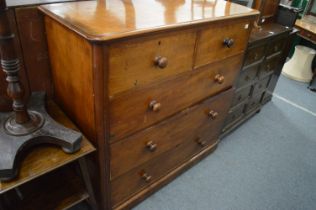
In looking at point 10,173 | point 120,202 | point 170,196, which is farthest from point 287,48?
point 10,173

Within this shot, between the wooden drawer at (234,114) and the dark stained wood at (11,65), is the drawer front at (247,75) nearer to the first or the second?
the wooden drawer at (234,114)

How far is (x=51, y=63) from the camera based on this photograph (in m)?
1.14

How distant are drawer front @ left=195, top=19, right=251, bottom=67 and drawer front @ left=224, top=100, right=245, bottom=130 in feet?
2.04

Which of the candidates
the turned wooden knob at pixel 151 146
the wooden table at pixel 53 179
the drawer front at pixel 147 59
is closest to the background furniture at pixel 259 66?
the drawer front at pixel 147 59

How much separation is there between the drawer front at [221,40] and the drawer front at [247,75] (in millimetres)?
355

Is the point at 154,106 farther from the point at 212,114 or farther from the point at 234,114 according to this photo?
the point at 234,114

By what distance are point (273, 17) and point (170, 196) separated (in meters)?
1.69

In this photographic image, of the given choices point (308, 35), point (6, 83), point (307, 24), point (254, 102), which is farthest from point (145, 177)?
point (307, 24)

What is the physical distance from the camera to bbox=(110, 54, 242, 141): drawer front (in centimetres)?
99

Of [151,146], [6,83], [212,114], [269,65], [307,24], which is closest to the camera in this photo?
[6,83]

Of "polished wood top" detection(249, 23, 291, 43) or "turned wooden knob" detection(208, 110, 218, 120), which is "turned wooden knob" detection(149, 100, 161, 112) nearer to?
"turned wooden knob" detection(208, 110, 218, 120)

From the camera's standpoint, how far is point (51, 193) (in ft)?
3.80

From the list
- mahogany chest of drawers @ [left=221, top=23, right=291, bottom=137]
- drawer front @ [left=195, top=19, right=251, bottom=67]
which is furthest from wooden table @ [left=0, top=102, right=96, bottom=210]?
mahogany chest of drawers @ [left=221, top=23, right=291, bottom=137]

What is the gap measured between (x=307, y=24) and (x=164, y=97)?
8.12ft
